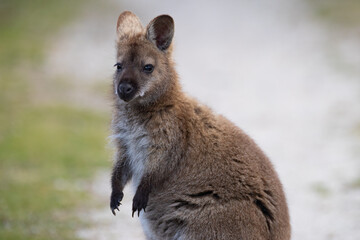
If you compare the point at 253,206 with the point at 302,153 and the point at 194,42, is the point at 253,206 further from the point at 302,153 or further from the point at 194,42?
the point at 194,42

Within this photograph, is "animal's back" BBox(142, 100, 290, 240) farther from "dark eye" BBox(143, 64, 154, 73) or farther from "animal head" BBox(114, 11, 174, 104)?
"dark eye" BBox(143, 64, 154, 73)

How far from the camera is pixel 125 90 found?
7.13 m

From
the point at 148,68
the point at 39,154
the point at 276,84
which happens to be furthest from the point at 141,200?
the point at 276,84

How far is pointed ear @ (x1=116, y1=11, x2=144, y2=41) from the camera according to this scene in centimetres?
767

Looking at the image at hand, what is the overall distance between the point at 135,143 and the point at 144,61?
38.2 inches

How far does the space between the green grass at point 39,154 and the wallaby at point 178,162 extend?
13.7ft

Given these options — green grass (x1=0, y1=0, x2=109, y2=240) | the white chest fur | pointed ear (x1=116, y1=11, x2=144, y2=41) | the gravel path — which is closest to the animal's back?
the white chest fur

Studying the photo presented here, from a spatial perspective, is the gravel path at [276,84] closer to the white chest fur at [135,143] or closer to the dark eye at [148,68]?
the dark eye at [148,68]

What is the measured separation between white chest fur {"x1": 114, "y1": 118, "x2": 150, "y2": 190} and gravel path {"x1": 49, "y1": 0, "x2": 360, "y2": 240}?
46.4 inches

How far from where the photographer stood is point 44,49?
29125mm

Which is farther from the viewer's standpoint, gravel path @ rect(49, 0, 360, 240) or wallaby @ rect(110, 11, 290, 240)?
gravel path @ rect(49, 0, 360, 240)

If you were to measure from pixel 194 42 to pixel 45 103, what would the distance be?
36.8 feet

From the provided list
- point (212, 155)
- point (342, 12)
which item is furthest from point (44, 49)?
point (212, 155)

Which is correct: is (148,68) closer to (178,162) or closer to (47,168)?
(178,162)
